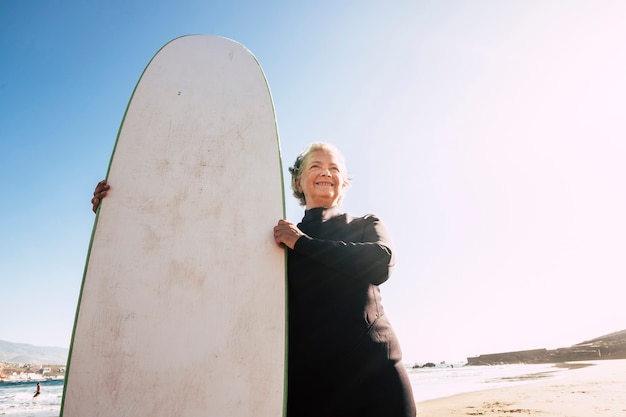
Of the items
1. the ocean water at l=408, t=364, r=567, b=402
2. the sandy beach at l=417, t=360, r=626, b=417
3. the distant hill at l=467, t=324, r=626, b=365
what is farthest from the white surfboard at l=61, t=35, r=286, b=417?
the distant hill at l=467, t=324, r=626, b=365

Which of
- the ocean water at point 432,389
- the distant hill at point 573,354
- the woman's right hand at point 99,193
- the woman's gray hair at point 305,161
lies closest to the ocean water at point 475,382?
the ocean water at point 432,389

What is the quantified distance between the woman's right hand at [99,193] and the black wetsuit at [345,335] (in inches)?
37.2

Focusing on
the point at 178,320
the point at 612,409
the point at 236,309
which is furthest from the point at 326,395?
the point at 612,409

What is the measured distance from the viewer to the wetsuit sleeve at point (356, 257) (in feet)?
4.01

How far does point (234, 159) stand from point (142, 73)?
78cm

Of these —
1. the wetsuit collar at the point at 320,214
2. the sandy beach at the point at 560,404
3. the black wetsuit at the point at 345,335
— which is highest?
the wetsuit collar at the point at 320,214

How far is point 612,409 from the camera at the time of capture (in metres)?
5.00

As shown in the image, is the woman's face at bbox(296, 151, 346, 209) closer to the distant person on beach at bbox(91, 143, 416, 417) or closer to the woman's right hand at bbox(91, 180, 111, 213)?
the distant person on beach at bbox(91, 143, 416, 417)

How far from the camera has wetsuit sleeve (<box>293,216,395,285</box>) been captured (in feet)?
4.01

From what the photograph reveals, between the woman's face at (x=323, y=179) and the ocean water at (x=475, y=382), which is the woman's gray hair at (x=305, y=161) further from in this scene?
the ocean water at (x=475, y=382)

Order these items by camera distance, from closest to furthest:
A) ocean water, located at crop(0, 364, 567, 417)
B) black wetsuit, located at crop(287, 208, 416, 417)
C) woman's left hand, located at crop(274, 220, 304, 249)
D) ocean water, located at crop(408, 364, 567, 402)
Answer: black wetsuit, located at crop(287, 208, 416, 417) → woman's left hand, located at crop(274, 220, 304, 249) → ocean water, located at crop(0, 364, 567, 417) → ocean water, located at crop(408, 364, 567, 402)

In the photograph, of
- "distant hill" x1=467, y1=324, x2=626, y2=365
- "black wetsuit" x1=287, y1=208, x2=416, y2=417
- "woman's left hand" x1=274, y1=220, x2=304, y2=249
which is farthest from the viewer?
"distant hill" x1=467, y1=324, x2=626, y2=365

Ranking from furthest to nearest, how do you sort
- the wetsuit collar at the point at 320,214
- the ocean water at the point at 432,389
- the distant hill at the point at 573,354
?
the distant hill at the point at 573,354, the ocean water at the point at 432,389, the wetsuit collar at the point at 320,214

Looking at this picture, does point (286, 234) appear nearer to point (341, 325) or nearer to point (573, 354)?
point (341, 325)
